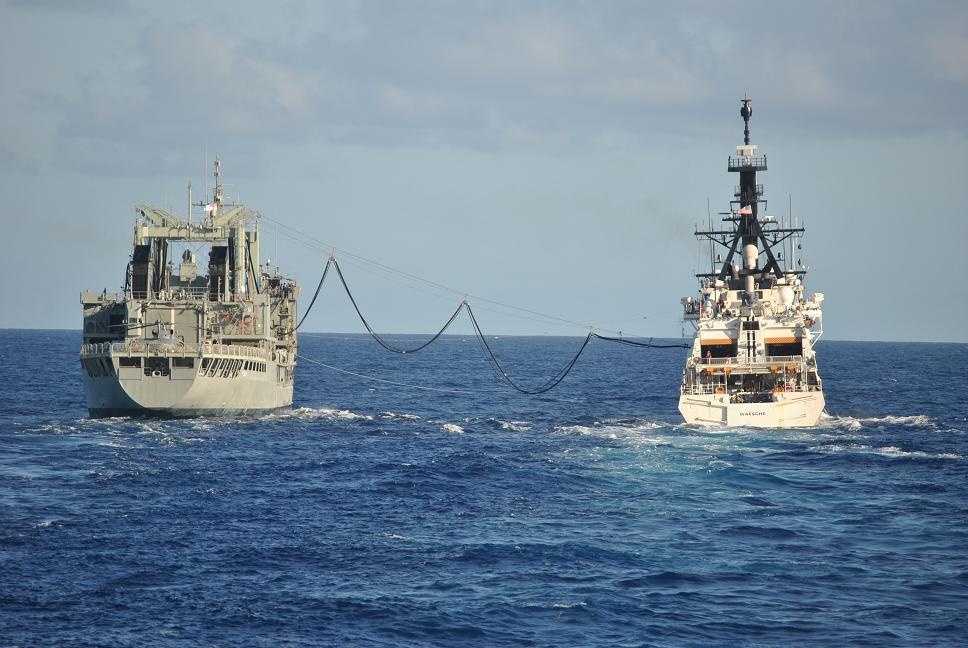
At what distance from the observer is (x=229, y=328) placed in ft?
303

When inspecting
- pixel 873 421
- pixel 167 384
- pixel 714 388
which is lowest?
pixel 873 421

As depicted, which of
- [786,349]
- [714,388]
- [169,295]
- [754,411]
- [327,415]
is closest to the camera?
[754,411]

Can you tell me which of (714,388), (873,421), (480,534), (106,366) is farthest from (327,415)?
(480,534)

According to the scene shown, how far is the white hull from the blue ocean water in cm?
158

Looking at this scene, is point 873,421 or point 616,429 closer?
point 616,429

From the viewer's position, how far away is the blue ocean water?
35.8 metres

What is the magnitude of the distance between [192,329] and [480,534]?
163 ft

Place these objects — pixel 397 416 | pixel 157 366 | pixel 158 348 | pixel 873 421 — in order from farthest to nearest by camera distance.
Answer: pixel 397 416 → pixel 873 421 → pixel 157 366 → pixel 158 348

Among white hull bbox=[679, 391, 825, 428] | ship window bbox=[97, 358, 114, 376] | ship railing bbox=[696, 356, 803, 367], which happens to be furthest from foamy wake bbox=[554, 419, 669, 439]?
ship window bbox=[97, 358, 114, 376]

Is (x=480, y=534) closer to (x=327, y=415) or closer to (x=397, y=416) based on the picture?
(x=397, y=416)

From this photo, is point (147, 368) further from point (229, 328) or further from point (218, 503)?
point (218, 503)

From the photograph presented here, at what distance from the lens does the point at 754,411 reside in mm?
78562

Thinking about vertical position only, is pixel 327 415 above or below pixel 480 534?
above

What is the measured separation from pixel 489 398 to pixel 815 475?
61.1m
